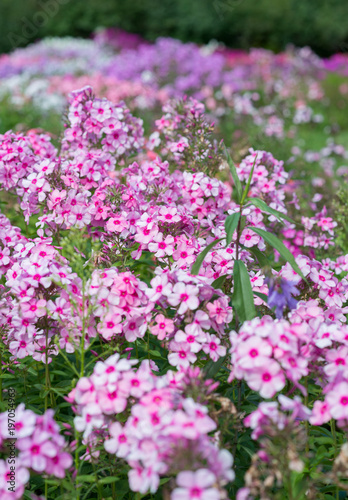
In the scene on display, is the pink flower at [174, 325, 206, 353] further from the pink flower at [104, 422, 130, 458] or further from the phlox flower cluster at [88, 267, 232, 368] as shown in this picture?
the pink flower at [104, 422, 130, 458]

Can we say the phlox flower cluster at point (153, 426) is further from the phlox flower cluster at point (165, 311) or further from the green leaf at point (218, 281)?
the green leaf at point (218, 281)

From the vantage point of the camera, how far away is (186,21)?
22.9 m

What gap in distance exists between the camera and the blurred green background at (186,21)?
22.9 meters

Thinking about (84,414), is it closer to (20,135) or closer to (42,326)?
(42,326)

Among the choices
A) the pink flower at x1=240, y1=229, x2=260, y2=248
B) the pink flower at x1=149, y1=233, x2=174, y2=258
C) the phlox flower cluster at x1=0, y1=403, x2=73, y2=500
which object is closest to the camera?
the phlox flower cluster at x1=0, y1=403, x2=73, y2=500

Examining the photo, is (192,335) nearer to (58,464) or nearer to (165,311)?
(165,311)

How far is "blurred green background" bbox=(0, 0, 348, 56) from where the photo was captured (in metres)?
22.9

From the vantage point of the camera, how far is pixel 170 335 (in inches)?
79.9

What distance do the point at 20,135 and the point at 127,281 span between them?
1547 mm

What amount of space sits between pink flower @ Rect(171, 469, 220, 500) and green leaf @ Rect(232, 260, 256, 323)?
2.53 feet

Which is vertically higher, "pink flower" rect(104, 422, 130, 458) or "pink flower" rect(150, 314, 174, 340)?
"pink flower" rect(150, 314, 174, 340)

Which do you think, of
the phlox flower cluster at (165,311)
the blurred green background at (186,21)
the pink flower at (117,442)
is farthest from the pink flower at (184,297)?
the blurred green background at (186,21)

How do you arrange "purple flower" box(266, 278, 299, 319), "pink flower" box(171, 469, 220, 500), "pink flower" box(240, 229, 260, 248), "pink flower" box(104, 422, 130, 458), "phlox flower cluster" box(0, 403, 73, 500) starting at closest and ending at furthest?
"pink flower" box(171, 469, 220, 500) < "phlox flower cluster" box(0, 403, 73, 500) < "pink flower" box(104, 422, 130, 458) < "purple flower" box(266, 278, 299, 319) < "pink flower" box(240, 229, 260, 248)

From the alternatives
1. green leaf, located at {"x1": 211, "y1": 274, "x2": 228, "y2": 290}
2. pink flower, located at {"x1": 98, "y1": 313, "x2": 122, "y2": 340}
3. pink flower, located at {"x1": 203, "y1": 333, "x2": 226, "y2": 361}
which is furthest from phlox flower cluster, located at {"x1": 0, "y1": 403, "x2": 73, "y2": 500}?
green leaf, located at {"x1": 211, "y1": 274, "x2": 228, "y2": 290}
